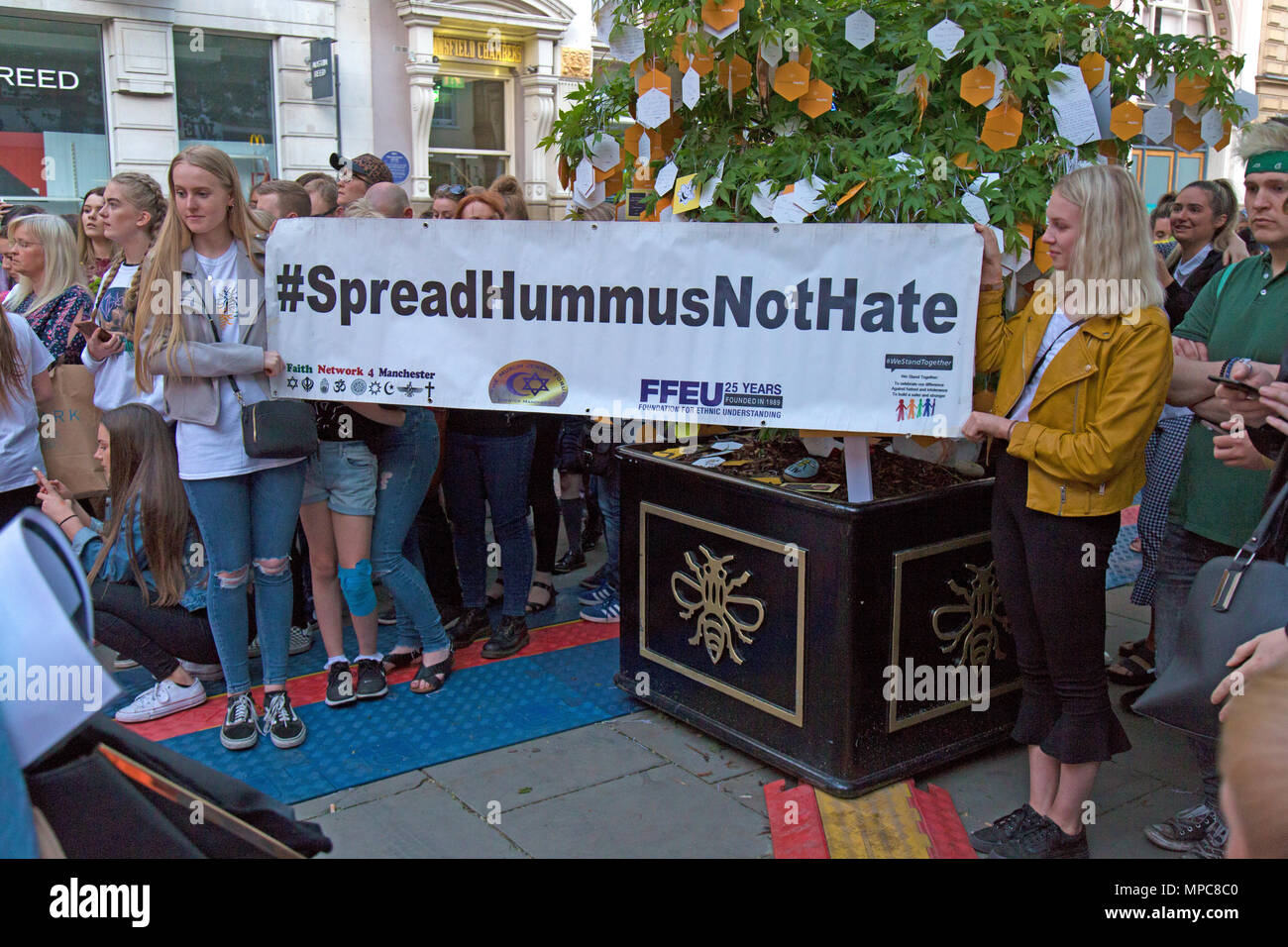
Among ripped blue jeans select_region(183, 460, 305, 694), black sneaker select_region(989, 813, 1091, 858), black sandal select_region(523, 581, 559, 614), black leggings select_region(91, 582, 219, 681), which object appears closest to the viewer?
black sneaker select_region(989, 813, 1091, 858)

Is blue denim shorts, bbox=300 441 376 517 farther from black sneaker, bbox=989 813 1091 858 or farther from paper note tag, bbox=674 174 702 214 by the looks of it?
black sneaker, bbox=989 813 1091 858

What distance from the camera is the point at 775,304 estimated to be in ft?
11.4

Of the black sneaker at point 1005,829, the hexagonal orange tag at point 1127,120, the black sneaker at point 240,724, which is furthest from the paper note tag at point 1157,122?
the black sneaker at point 240,724

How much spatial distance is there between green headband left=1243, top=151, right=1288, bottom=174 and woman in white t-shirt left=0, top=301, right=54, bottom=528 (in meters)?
4.35

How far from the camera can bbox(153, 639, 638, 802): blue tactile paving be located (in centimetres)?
388

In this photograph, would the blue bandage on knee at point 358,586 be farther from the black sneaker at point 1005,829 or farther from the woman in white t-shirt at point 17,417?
the black sneaker at point 1005,829

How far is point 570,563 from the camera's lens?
6422 millimetres

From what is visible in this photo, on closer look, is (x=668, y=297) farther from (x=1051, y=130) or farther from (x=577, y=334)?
(x=1051, y=130)

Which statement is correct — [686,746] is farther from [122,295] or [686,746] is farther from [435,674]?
[122,295]

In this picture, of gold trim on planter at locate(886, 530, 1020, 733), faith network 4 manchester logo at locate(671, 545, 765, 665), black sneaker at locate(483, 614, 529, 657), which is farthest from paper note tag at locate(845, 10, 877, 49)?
black sneaker at locate(483, 614, 529, 657)

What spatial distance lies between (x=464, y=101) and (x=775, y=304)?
1208cm

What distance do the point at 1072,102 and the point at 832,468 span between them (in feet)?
4.66

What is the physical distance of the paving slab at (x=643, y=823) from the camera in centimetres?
337
